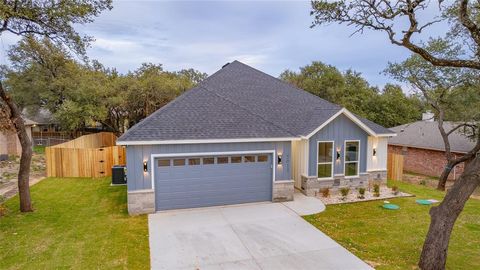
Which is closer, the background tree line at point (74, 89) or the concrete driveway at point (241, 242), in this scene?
the concrete driveway at point (241, 242)

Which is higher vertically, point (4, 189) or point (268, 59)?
point (268, 59)

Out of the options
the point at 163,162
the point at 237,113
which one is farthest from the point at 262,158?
the point at 163,162

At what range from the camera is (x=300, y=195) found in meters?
12.3

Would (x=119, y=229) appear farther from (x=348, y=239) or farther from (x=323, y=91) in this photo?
(x=323, y=91)

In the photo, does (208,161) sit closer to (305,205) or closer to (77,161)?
(305,205)

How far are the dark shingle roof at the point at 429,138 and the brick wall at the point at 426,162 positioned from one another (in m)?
0.49

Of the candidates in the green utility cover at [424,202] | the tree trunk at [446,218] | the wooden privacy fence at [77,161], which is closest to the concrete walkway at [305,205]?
the green utility cover at [424,202]

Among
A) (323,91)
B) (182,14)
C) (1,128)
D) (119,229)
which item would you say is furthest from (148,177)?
(323,91)

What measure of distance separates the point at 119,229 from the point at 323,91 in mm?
25507

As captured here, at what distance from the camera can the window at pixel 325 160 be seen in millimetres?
12484

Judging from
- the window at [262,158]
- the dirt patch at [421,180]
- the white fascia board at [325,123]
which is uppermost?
the white fascia board at [325,123]

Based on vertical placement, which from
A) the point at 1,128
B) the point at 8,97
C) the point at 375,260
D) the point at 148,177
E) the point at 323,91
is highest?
the point at 323,91

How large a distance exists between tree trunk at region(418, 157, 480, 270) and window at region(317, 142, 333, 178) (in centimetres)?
626

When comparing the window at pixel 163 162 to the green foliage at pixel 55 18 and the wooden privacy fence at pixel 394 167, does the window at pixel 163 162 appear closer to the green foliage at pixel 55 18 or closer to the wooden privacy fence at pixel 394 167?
the green foliage at pixel 55 18
